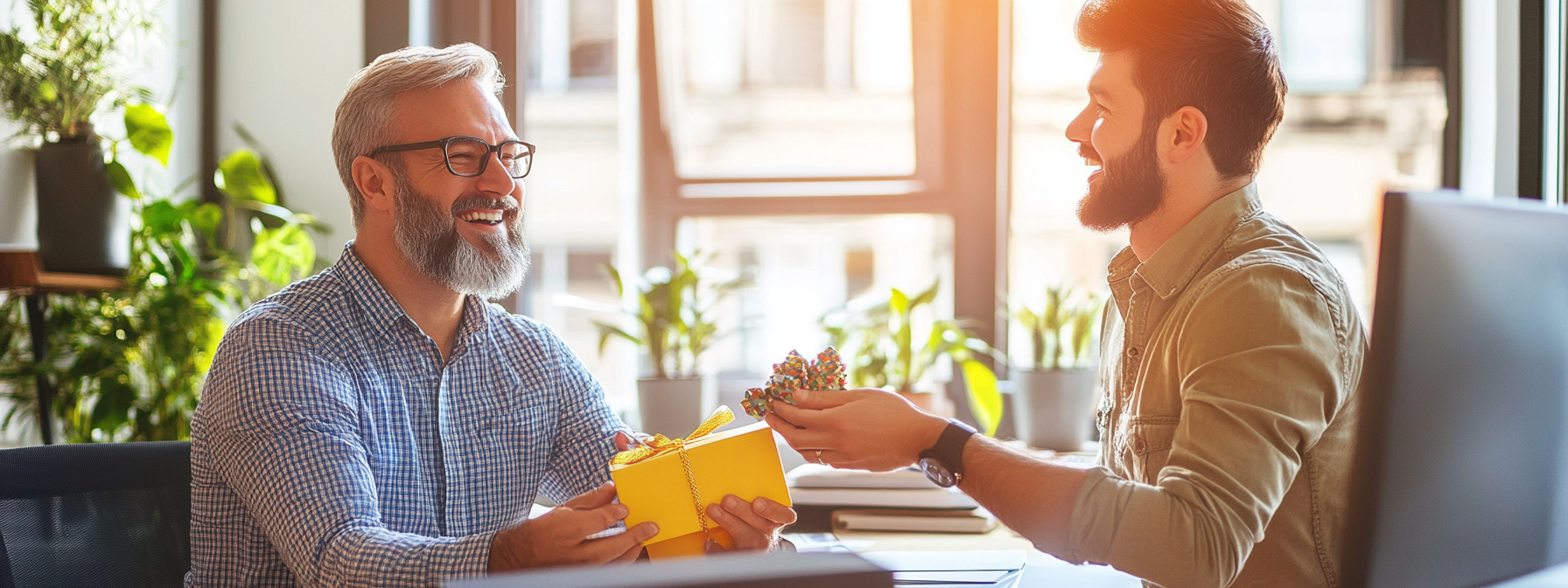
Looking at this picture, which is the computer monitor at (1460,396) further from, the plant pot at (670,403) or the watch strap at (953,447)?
the plant pot at (670,403)

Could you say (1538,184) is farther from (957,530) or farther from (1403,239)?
(1403,239)

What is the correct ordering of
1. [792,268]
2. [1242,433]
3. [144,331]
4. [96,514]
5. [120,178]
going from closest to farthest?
[1242,433] → [96,514] → [120,178] → [144,331] → [792,268]

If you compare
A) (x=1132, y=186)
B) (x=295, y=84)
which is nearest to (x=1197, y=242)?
(x=1132, y=186)

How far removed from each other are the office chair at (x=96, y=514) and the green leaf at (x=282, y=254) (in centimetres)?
101

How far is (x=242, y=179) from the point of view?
2.43 m

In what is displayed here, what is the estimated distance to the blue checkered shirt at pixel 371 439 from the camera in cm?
115

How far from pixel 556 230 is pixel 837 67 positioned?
3.12 feet

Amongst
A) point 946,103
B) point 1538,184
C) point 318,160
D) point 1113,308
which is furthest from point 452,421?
point 1538,184

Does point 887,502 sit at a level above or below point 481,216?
below

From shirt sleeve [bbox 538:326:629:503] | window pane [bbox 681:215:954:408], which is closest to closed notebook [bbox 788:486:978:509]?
shirt sleeve [bbox 538:326:629:503]

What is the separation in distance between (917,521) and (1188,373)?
2.72 feet

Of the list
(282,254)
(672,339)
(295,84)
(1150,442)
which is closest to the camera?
(1150,442)

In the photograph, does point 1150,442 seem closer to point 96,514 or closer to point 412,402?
point 412,402

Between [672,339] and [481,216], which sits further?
[672,339]
